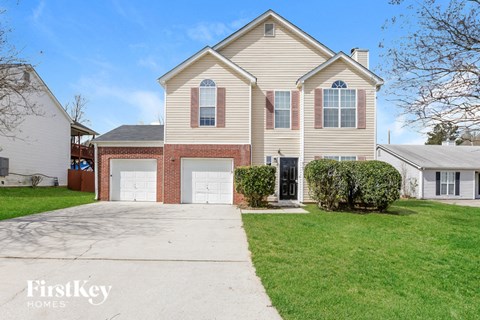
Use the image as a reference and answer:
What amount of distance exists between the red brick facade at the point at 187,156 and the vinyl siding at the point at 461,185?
1478cm

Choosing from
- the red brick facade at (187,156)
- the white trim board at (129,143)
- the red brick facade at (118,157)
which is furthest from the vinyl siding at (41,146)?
the red brick facade at (187,156)

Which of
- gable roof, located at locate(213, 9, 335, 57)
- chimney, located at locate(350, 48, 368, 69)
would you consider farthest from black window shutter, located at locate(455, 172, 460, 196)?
gable roof, located at locate(213, 9, 335, 57)

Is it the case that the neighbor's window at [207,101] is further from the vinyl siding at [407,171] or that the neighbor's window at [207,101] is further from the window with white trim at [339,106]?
the vinyl siding at [407,171]

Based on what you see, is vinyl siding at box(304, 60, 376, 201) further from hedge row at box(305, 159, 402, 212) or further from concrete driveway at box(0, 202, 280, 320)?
concrete driveway at box(0, 202, 280, 320)

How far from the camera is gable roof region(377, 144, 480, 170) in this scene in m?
20.9

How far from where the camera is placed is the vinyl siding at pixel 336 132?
1371 centimetres

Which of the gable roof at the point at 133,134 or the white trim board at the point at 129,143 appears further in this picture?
the gable roof at the point at 133,134

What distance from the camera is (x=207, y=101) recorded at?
544 inches

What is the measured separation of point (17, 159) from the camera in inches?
797

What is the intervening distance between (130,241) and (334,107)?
35.9 feet

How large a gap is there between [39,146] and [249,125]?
17838 millimetres

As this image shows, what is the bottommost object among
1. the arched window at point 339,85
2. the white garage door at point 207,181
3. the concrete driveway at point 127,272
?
the concrete driveway at point 127,272

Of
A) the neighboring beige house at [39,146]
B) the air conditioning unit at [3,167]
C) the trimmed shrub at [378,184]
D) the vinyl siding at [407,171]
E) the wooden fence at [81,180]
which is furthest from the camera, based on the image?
the wooden fence at [81,180]

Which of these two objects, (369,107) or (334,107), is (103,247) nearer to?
(334,107)
